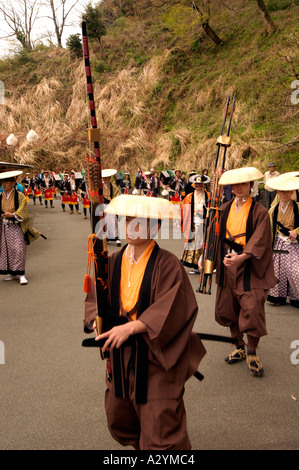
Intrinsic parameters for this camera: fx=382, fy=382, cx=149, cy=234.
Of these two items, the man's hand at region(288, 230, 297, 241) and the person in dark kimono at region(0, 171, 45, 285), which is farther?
the person in dark kimono at region(0, 171, 45, 285)

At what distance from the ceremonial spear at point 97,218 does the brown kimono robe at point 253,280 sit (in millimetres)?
1737

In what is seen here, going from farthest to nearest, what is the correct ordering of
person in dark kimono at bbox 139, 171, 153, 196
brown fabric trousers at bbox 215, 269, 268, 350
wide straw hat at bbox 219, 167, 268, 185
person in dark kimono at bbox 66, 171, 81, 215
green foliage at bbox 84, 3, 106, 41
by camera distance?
1. green foliage at bbox 84, 3, 106, 41
2. person in dark kimono at bbox 139, 171, 153, 196
3. person in dark kimono at bbox 66, 171, 81, 215
4. brown fabric trousers at bbox 215, 269, 268, 350
5. wide straw hat at bbox 219, 167, 268, 185

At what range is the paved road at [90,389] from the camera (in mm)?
2885

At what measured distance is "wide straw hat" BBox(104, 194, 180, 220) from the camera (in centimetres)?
214

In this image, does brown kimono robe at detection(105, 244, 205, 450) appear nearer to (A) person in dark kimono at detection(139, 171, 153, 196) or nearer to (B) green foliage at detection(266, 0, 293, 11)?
(A) person in dark kimono at detection(139, 171, 153, 196)

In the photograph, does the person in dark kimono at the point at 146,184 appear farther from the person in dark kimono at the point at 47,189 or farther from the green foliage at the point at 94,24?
the green foliage at the point at 94,24

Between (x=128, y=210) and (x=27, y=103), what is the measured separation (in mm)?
34028

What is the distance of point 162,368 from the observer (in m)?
2.21

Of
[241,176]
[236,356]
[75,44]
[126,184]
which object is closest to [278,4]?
[126,184]

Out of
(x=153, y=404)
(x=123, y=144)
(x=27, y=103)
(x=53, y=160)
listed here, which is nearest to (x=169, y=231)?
(x=153, y=404)

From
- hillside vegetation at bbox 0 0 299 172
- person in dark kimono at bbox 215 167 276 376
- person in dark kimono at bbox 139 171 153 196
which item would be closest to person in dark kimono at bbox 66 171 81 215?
person in dark kimono at bbox 139 171 153 196

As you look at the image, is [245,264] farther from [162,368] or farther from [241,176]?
[162,368]

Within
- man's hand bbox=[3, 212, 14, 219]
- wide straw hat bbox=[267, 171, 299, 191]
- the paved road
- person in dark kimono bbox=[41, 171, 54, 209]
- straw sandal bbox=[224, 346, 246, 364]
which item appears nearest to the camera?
the paved road

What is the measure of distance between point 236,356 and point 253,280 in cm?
91
